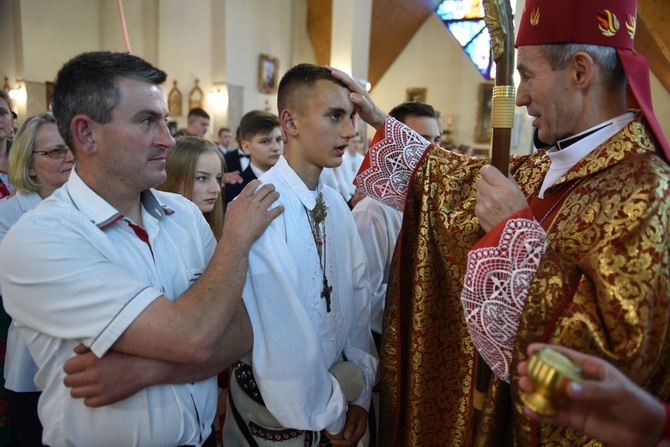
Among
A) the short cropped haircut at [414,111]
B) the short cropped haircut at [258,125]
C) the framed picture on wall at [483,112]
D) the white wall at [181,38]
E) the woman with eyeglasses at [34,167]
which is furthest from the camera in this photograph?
→ the framed picture on wall at [483,112]

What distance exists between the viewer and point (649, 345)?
1192mm

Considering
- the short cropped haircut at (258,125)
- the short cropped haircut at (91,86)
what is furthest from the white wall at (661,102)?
the short cropped haircut at (91,86)

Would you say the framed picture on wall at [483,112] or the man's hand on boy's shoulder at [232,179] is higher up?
the framed picture on wall at [483,112]

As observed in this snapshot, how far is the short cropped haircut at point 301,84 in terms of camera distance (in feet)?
6.70

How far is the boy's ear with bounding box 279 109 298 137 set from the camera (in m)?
2.06

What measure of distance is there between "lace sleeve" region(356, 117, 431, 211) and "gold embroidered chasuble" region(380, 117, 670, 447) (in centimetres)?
5

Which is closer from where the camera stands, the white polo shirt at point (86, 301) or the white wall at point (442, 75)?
the white polo shirt at point (86, 301)

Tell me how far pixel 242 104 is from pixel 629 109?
1127cm

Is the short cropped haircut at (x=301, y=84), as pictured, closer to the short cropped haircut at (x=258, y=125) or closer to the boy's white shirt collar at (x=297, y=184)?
the boy's white shirt collar at (x=297, y=184)

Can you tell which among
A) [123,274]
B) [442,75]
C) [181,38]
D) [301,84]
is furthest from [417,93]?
[123,274]

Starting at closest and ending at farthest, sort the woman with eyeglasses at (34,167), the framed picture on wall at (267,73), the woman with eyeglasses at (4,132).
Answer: the woman with eyeglasses at (34,167)
the woman with eyeglasses at (4,132)
the framed picture on wall at (267,73)

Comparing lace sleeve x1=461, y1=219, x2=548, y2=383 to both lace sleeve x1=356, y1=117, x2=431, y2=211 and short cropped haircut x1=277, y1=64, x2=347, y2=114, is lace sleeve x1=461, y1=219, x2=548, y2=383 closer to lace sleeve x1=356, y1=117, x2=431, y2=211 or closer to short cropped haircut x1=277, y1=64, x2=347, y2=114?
lace sleeve x1=356, y1=117, x2=431, y2=211

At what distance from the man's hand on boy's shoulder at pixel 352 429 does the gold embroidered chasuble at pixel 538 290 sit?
0.10 metres

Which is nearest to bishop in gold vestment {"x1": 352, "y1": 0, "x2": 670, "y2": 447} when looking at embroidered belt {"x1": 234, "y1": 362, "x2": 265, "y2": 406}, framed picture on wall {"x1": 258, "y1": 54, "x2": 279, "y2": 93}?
embroidered belt {"x1": 234, "y1": 362, "x2": 265, "y2": 406}
